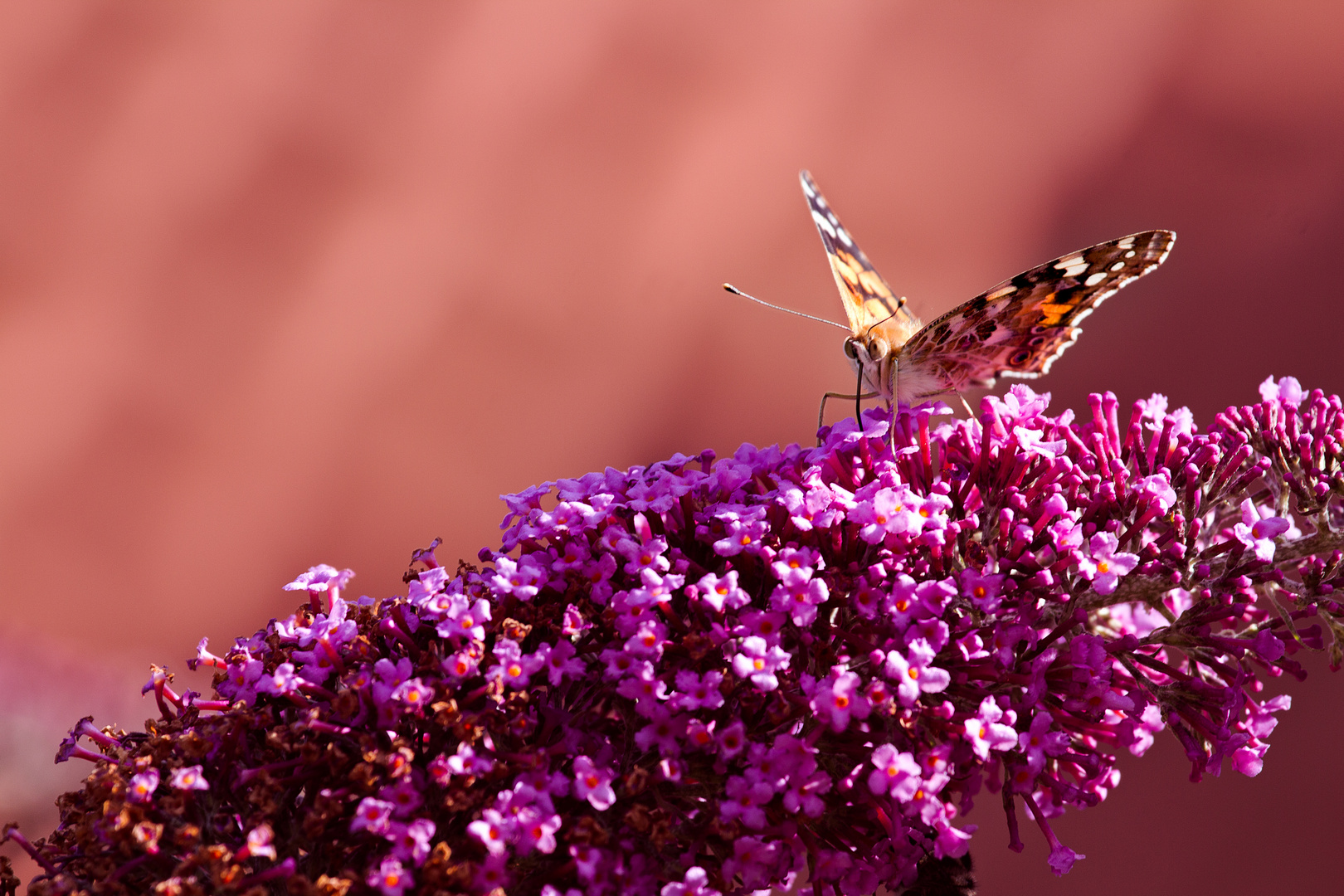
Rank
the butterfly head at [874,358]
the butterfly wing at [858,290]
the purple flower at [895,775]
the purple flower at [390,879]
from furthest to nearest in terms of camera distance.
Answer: the butterfly wing at [858,290] < the butterfly head at [874,358] < the purple flower at [895,775] < the purple flower at [390,879]

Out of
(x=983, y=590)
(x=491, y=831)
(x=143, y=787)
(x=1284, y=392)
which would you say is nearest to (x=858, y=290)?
(x=1284, y=392)

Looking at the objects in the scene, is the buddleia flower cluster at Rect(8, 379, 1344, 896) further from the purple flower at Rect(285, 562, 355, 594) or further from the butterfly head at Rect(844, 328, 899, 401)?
the butterfly head at Rect(844, 328, 899, 401)

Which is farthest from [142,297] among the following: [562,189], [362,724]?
[362,724]

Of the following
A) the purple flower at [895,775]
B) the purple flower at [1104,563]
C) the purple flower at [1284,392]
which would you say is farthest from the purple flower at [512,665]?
the purple flower at [1284,392]

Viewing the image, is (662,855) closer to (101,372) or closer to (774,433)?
(774,433)

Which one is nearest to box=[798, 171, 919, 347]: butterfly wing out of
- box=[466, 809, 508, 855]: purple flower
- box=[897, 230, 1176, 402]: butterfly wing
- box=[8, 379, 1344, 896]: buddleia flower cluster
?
box=[897, 230, 1176, 402]: butterfly wing

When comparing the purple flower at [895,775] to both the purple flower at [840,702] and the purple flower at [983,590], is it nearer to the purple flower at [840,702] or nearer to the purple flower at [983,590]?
the purple flower at [840,702]

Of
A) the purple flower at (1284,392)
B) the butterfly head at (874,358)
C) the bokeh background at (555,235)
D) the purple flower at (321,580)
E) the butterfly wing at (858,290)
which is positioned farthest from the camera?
the bokeh background at (555,235)
